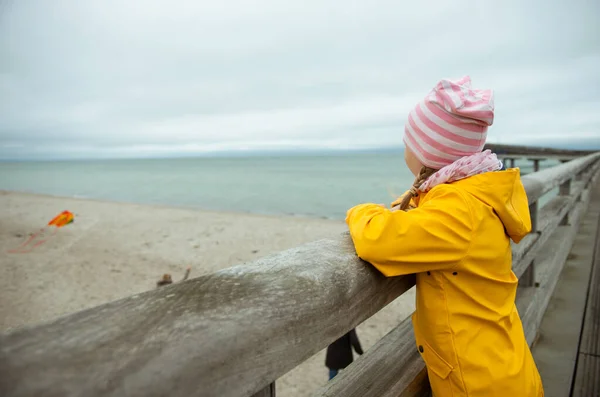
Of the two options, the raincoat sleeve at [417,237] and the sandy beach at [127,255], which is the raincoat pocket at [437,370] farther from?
the sandy beach at [127,255]

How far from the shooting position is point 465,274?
1328 millimetres

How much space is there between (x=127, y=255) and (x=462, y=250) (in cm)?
1251

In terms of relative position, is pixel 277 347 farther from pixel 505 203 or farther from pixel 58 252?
pixel 58 252

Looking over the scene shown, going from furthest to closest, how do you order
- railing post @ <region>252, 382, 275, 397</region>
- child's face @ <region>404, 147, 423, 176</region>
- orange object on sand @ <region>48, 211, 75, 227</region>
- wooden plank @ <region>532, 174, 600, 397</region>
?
orange object on sand @ <region>48, 211, 75, 227</region>, wooden plank @ <region>532, 174, 600, 397</region>, child's face @ <region>404, 147, 423, 176</region>, railing post @ <region>252, 382, 275, 397</region>

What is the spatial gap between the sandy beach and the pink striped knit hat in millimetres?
4613

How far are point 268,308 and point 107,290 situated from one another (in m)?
9.53

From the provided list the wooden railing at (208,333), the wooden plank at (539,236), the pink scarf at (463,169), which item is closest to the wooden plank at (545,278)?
the wooden plank at (539,236)

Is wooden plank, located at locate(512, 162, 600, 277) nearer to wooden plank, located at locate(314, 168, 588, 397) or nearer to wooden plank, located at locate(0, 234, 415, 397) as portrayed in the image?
wooden plank, located at locate(314, 168, 588, 397)

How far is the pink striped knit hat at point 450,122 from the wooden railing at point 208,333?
66 cm

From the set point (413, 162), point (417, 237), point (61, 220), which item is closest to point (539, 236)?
point (413, 162)

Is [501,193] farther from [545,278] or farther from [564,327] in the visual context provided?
[564,327]

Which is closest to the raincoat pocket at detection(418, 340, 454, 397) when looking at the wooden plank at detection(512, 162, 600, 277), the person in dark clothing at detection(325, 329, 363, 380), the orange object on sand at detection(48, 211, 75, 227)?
the wooden plank at detection(512, 162, 600, 277)

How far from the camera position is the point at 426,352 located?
1.44 m

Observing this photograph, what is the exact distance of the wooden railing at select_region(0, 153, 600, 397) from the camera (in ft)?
1.67
